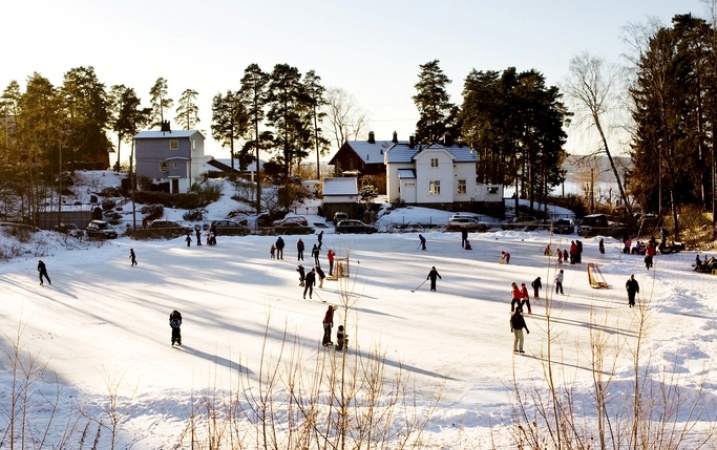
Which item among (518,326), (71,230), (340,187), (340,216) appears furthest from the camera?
(340,187)

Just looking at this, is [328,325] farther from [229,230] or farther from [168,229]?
[168,229]

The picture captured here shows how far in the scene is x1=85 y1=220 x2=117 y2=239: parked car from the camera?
43.2 m

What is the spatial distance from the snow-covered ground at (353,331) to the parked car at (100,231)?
9225 millimetres

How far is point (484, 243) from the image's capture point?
3706 centimetres

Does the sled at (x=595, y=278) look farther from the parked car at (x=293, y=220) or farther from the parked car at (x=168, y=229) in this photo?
the parked car at (x=168, y=229)

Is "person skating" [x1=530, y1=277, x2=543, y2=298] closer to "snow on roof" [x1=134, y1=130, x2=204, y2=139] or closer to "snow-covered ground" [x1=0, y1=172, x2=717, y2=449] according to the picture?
"snow-covered ground" [x1=0, y1=172, x2=717, y2=449]

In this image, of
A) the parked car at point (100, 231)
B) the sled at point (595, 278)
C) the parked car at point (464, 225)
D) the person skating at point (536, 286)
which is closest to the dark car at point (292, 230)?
the parked car at point (464, 225)

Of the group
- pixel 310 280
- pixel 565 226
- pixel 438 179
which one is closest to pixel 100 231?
pixel 438 179

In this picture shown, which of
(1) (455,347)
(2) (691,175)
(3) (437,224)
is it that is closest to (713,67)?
(2) (691,175)

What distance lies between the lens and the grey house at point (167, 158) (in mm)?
60719

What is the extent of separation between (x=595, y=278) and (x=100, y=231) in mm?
33117

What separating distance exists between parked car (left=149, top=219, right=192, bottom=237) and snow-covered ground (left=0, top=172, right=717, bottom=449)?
910 centimetres

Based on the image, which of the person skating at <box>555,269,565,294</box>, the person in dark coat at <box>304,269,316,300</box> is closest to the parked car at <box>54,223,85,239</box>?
the person in dark coat at <box>304,269,316,300</box>

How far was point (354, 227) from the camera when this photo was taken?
142 ft
